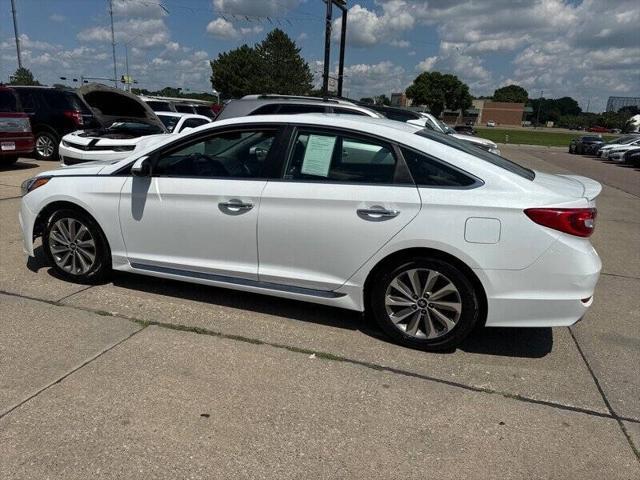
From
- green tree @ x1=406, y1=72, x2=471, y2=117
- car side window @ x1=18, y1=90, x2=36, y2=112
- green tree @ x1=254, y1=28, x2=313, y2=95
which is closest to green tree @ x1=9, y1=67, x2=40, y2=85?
green tree @ x1=254, y1=28, x2=313, y2=95

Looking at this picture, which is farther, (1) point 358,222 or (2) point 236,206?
(2) point 236,206

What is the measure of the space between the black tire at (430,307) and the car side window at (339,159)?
633 millimetres

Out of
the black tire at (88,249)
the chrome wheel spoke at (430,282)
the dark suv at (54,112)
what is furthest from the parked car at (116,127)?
the chrome wheel spoke at (430,282)

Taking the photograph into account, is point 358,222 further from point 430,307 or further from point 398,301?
point 430,307

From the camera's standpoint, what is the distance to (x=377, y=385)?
3.20 metres

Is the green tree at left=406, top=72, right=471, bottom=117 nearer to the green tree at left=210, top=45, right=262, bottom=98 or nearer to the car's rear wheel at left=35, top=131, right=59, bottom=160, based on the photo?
the green tree at left=210, top=45, right=262, bottom=98

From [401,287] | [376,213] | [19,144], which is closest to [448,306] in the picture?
[401,287]

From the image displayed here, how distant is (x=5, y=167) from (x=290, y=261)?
10.7 m

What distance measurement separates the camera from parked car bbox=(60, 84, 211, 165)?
8414 mm

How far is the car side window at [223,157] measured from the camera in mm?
3878

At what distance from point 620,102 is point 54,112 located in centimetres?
16247

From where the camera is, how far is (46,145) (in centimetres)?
1309

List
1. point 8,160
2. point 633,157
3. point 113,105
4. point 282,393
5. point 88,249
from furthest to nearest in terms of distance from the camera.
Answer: point 633,157, point 113,105, point 8,160, point 88,249, point 282,393

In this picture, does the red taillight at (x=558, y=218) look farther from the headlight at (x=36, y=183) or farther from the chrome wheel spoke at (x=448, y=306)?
the headlight at (x=36, y=183)
